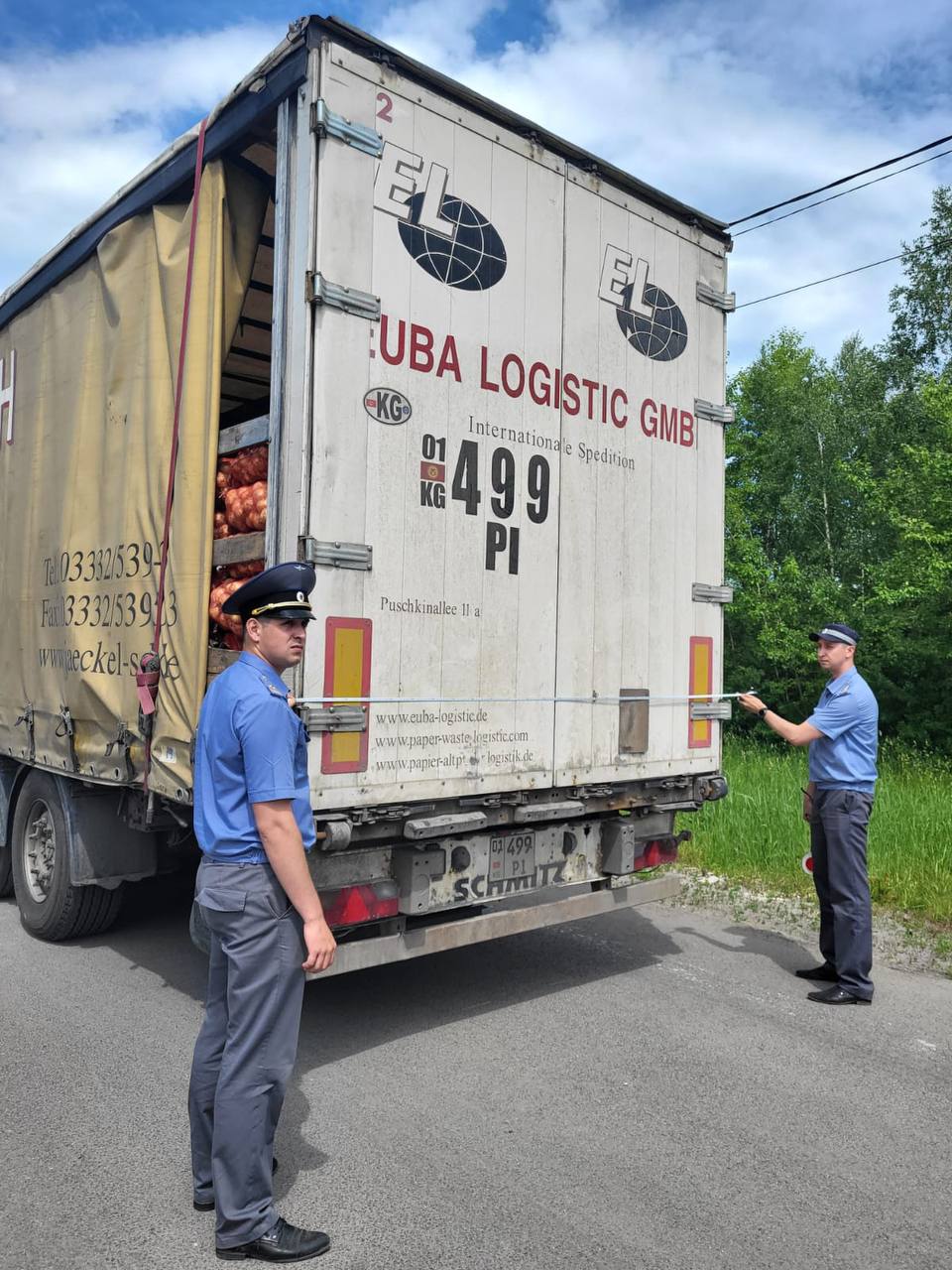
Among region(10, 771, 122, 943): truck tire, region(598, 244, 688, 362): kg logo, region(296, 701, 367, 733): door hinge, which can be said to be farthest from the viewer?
region(10, 771, 122, 943): truck tire

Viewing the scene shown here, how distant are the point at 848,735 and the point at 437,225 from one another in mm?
3151

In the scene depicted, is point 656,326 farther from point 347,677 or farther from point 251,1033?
point 251,1033

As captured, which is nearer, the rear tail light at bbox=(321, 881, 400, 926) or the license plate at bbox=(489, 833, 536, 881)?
the rear tail light at bbox=(321, 881, 400, 926)

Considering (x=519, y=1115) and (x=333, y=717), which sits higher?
(x=333, y=717)

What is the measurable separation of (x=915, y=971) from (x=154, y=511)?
14.9 feet

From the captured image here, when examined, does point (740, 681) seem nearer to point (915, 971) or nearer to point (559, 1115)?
point (915, 971)

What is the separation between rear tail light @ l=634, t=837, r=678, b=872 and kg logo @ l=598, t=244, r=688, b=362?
2.50 metres

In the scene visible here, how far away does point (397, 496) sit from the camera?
425cm

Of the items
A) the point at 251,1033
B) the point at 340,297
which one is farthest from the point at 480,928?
the point at 340,297

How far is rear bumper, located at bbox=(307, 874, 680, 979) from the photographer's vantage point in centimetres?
419

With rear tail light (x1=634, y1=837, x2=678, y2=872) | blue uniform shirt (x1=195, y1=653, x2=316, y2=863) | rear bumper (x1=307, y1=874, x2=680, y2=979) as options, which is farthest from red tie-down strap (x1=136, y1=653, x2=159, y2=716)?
rear tail light (x1=634, y1=837, x2=678, y2=872)

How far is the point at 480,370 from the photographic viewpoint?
4559 millimetres

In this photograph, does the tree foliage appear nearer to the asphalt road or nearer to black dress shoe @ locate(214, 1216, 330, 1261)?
the asphalt road

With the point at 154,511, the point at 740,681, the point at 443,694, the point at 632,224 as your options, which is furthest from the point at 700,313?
the point at 740,681
